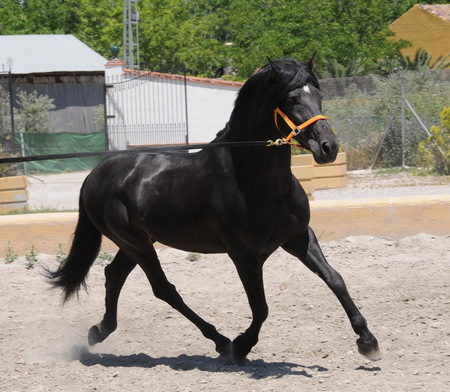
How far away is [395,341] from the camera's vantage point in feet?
19.0

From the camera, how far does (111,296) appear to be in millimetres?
6344

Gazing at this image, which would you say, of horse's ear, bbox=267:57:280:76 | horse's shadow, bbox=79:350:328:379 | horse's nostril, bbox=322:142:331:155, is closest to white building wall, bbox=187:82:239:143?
horse's shadow, bbox=79:350:328:379

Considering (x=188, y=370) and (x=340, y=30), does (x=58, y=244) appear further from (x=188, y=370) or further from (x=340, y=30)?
(x=340, y=30)

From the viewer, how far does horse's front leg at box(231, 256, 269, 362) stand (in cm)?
529

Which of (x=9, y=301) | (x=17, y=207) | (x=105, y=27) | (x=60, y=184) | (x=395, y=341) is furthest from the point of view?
(x=105, y=27)

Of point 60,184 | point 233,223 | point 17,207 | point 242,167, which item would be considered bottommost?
point 60,184

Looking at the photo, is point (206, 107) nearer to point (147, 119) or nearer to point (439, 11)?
point (147, 119)

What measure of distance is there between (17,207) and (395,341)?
736 cm

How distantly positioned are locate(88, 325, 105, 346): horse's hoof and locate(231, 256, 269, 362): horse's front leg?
4.05 feet

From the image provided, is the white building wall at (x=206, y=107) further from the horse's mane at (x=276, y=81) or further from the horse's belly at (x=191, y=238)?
the horse's mane at (x=276, y=81)

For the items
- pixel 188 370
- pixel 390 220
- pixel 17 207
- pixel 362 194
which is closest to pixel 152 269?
pixel 188 370

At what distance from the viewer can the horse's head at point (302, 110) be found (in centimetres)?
471

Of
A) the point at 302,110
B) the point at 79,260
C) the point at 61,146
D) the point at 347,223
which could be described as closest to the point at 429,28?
the point at 61,146

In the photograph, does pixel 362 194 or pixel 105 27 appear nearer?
pixel 362 194
